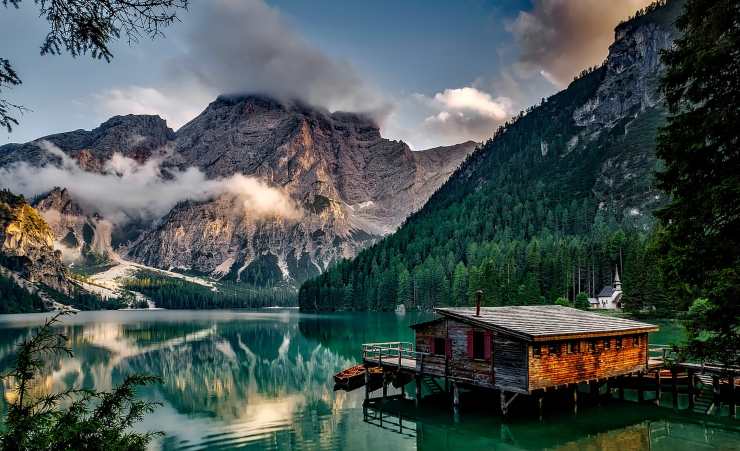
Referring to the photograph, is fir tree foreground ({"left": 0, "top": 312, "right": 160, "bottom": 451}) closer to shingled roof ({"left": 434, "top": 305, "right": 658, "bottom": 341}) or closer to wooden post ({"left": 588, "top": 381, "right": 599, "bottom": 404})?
shingled roof ({"left": 434, "top": 305, "right": 658, "bottom": 341})

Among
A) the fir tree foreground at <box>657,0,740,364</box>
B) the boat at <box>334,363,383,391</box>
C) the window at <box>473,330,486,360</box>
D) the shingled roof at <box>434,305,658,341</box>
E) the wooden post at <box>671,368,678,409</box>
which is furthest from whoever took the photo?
the boat at <box>334,363,383,391</box>

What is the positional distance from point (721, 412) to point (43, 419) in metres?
38.0

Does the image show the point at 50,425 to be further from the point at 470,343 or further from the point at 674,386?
the point at 674,386

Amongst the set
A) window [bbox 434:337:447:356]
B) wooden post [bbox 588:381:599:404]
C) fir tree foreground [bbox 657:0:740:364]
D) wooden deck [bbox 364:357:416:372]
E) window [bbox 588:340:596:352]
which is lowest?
wooden post [bbox 588:381:599:404]

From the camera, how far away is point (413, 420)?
1281 inches

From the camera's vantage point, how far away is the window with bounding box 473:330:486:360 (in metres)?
32.5

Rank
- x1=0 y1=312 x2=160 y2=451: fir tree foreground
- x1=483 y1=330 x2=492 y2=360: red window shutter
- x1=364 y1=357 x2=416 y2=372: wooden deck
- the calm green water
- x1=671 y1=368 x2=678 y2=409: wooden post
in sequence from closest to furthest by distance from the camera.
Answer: x1=0 y1=312 x2=160 y2=451: fir tree foreground
the calm green water
x1=483 y1=330 x2=492 y2=360: red window shutter
x1=671 y1=368 x2=678 y2=409: wooden post
x1=364 y1=357 x2=416 y2=372: wooden deck

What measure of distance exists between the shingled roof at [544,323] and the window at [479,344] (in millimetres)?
788

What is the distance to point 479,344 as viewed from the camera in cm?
3291

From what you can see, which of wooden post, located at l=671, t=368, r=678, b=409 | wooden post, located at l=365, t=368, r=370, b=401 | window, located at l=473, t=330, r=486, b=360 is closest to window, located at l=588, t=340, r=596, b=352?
wooden post, located at l=671, t=368, r=678, b=409

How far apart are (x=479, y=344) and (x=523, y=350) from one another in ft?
12.3

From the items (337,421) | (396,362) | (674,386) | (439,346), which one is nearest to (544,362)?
(439,346)

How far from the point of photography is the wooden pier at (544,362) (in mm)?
30250

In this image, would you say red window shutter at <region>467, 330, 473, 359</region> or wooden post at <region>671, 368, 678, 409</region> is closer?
red window shutter at <region>467, 330, 473, 359</region>
